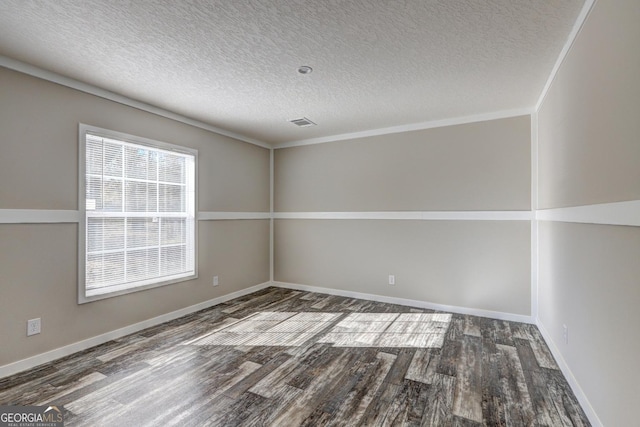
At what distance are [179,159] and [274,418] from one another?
317cm

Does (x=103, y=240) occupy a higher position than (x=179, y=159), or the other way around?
(x=179, y=159)

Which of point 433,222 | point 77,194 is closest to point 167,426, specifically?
point 77,194

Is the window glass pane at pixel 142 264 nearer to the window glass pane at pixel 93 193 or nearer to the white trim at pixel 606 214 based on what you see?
the window glass pane at pixel 93 193

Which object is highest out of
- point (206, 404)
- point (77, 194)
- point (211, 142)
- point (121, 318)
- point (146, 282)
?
point (211, 142)

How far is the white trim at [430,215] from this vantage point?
11.9 ft

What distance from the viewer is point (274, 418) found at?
1910mm

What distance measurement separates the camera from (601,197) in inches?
67.1

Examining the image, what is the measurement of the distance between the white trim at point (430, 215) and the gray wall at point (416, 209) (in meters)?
0.06

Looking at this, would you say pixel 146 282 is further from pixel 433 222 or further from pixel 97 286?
pixel 433 222

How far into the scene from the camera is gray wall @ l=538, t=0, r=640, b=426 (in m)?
1.38

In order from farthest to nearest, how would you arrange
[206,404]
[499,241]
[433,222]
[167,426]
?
[433,222]
[499,241]
[206,404]
[167,426]

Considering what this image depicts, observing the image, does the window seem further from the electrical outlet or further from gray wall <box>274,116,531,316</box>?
gray wall <box>274,116,531,316</box>

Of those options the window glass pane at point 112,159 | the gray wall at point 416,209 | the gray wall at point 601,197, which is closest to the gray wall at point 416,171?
the gray wall at point 416,209

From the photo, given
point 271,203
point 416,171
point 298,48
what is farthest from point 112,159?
point 416,171
